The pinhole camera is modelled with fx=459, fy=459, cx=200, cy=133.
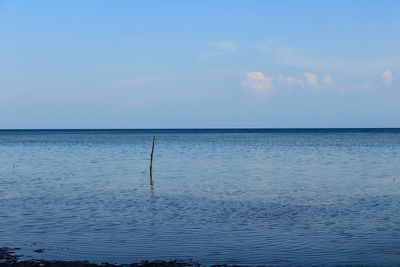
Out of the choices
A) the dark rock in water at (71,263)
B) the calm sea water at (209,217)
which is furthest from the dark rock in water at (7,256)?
the calm sea water at (209,217)

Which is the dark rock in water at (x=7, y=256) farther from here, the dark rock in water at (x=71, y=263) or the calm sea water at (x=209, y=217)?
the calm sea water at (x=209, y=217)

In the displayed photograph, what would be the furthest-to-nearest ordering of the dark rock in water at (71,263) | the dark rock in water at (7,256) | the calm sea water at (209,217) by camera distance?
the calm sea water at (209,217) → the dark rock in water at (7,256) → the dark rock in water at (71,263)

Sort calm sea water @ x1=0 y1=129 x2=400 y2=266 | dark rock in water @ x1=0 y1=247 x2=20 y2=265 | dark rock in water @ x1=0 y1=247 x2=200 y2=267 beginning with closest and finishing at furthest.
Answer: dark rock in water @ x1=0 y1=247 x2=200 y2=267 → dark rock in water @ x1=0 y1=247 x2=20 y2=265 → calm sea water @ x1=0 y1=129 x2=400 y2=266

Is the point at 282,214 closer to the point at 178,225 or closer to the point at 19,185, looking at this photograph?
the point at 178,225

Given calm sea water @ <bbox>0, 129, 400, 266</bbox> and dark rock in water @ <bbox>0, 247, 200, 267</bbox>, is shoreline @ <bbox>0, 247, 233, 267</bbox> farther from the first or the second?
calm sea water @ <bbox>0, 129, 400, 266</bbox>

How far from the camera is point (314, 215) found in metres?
17.8

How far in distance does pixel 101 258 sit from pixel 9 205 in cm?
1002

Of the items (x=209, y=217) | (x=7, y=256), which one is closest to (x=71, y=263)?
(x=7, y=256)

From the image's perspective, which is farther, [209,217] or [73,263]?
[209,217]

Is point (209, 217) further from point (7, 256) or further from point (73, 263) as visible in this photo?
point (7, 256)

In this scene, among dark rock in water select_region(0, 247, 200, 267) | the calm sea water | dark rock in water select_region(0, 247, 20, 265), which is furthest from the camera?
the calm sea water

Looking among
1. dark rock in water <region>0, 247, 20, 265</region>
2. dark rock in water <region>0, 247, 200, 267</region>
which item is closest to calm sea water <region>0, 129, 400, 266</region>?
dark rock in water <region>0, 247, 20, 265</region>

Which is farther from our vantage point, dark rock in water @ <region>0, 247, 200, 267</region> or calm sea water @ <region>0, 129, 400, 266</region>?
calm sea water @ <region>0, 129, 400, 266</region>

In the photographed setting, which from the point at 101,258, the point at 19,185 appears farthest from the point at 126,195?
the point at 101,258
